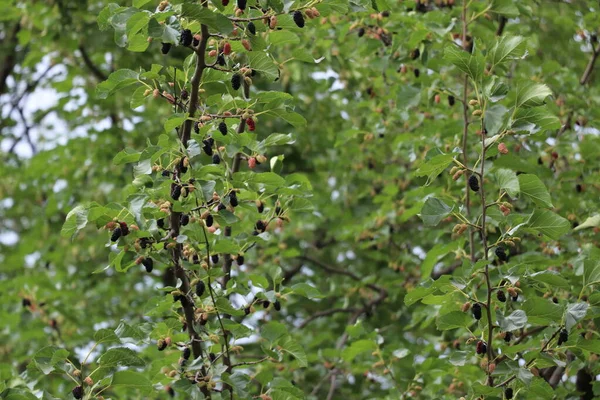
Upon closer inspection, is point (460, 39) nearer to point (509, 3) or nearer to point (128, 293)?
point (509, 3)

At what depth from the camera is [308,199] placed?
15.6 ft

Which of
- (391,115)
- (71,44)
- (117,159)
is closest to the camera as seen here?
(117,159)

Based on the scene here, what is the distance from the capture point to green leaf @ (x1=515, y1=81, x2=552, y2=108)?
9.62ft

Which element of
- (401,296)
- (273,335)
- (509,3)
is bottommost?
(401,296)

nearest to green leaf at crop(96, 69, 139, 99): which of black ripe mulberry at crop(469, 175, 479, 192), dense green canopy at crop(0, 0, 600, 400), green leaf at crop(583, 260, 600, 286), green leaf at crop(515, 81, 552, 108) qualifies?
dense green canopy at crop(0, 0, 600, 400)

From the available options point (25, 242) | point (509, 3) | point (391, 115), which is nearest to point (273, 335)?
point (509, 3)

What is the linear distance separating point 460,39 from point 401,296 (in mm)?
2282

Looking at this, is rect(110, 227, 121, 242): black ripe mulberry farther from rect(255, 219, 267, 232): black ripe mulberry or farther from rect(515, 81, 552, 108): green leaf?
rect(515, 81, 552, 108): green leaf

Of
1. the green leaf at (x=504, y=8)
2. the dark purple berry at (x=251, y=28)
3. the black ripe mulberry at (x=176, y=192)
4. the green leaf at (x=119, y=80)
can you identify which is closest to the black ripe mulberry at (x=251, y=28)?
the dark purple berry at (x=251, y=28)

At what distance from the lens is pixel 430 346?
15.9 ft

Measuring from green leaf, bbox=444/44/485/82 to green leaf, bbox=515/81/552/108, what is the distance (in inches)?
5.5

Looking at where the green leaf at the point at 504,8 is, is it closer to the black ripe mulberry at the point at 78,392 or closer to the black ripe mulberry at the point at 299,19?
the black ripe mulberry at the point at 299,19

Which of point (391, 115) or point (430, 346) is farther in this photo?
point (391, 115)

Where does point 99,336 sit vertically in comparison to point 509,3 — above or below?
below
